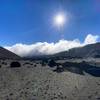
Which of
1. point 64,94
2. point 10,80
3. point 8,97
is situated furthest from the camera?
point 10,80

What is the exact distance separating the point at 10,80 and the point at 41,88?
314 inches

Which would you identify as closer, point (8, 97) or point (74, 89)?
point (8, 97)

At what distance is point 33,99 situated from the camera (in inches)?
1414

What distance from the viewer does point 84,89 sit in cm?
4594

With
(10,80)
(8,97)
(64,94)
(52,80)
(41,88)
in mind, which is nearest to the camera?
(8,97)

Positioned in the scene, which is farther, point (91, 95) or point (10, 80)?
point (10, 80)

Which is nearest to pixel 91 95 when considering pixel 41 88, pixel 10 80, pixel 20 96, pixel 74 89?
pixel 74 89

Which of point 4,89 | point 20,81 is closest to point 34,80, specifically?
point 20,81

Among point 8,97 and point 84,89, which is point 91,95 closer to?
point 84,89

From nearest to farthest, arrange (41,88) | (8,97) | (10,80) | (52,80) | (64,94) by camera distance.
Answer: (8,97), (64,94), (41,88), (10,80), (52,80)

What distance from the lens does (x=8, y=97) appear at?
117 ft

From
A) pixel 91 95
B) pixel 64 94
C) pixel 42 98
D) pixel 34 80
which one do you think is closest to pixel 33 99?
pixel 42 98

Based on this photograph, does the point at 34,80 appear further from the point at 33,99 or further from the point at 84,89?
the point at 33,99

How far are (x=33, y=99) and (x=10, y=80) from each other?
13.5 metres
